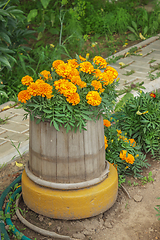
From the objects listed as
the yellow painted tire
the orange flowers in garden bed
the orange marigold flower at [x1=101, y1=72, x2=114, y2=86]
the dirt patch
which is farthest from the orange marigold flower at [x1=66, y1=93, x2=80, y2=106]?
the dirt patch

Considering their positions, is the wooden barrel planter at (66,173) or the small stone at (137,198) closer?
the wooden barrel planter at (66,173)

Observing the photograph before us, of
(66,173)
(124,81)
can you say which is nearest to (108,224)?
(66,173)

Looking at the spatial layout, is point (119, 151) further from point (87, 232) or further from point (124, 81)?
point (124, 81)

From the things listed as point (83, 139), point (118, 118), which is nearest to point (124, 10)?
point (118, 118)

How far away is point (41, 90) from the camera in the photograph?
221 cm

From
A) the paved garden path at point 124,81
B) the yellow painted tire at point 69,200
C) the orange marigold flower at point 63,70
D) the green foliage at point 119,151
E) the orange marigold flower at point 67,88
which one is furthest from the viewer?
the paved garden path at point 124,81

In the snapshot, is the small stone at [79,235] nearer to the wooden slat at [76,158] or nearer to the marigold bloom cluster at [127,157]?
the wooden slat at [76,158]

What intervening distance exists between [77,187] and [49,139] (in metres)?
0.46

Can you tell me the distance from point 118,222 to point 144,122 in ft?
4.06

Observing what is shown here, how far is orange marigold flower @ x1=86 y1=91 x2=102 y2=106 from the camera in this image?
2252mm

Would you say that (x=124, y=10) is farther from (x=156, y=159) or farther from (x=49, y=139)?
(x=49, y=139)

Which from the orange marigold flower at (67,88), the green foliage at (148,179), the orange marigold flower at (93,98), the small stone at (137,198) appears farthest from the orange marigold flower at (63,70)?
the green foliage at (148,179)

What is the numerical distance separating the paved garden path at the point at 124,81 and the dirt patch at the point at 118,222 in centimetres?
64

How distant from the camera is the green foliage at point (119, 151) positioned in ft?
10.4
